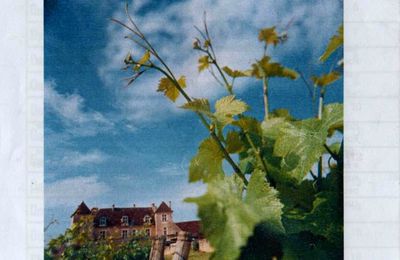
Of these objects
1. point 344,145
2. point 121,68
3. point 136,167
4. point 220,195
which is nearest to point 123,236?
point 136,167

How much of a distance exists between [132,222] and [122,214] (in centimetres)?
3

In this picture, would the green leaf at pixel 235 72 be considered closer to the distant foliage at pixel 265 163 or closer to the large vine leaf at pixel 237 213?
the distant foliage at pixel 265 163

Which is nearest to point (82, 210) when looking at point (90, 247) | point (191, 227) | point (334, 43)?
point (90, 247)

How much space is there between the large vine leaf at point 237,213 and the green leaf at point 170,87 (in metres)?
0.24

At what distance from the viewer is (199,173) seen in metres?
1.25

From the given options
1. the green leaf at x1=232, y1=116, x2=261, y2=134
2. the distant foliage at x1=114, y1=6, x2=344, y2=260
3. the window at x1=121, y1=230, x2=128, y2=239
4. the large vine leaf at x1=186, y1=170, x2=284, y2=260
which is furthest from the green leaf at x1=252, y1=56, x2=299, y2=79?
the window at x1=121, y1=230, x2=128, y2=239

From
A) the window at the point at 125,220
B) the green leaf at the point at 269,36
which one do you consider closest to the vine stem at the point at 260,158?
the green leaf at the point at 269,36

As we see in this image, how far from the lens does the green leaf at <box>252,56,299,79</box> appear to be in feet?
4.15

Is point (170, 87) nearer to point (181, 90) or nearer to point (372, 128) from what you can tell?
point (181, 90)

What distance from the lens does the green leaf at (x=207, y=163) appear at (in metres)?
1.23
